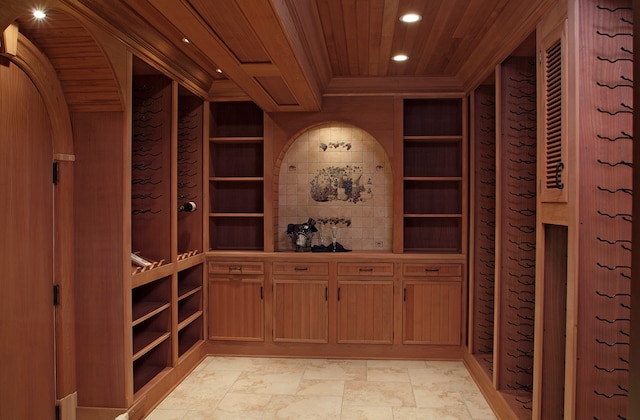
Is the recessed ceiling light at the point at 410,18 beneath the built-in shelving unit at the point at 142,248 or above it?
above

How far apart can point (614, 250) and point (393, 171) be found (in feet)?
8.99

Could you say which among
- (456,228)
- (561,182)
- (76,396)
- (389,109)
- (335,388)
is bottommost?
(335,388)

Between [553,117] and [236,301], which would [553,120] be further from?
[236,301]

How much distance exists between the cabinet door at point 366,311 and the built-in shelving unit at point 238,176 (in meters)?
1.08

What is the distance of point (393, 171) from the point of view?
479 cm

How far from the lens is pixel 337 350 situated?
15.6 feet

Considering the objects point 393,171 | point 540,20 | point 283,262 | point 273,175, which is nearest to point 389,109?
point 393,171

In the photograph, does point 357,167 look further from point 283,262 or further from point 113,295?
point 113,295

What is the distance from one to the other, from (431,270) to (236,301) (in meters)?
1.87

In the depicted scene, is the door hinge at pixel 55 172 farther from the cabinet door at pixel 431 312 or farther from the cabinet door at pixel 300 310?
the cabinet door at pixel 431 312

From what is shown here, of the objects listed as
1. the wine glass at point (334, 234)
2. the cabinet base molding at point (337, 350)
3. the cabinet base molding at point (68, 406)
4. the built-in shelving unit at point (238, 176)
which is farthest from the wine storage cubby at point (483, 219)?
the cabinet base molding at point (68, 406)

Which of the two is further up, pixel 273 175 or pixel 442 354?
pixel 273 175

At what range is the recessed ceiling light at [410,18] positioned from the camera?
3133 millimetres

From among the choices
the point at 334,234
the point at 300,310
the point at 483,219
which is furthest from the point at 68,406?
the point at 483,219
